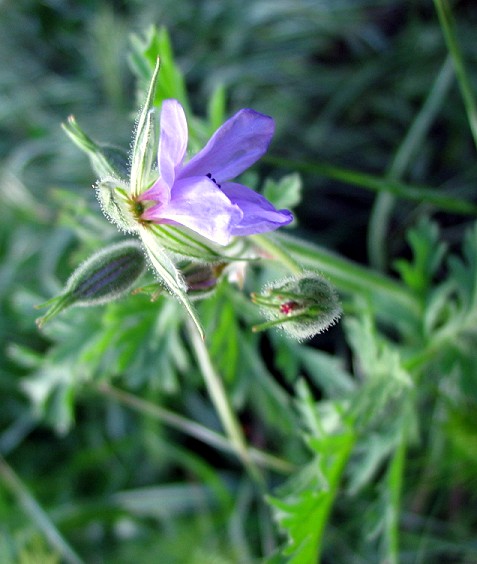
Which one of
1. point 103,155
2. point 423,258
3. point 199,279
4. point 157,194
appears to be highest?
point 103,155

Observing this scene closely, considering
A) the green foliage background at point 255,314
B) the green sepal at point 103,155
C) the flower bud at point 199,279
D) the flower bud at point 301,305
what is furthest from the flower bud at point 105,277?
the green foliage background at point 255,314

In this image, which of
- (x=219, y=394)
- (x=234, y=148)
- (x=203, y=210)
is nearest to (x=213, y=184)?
(x=203, y=210)

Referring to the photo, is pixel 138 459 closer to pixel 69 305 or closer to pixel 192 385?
pixel 192 385

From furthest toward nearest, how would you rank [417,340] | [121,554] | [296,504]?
[121,554] → [417,340] → [296,504]

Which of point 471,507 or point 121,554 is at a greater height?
point 121,554

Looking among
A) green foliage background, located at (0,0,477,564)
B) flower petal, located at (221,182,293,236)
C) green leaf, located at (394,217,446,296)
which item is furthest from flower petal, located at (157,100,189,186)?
green leaf, located at (394,217,446,296)

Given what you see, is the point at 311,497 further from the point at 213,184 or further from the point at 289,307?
the point at 213,184

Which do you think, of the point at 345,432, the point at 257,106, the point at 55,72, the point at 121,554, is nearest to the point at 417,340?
the point at 345,432
